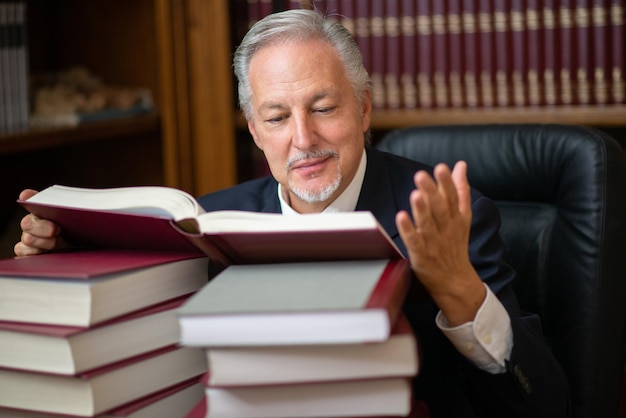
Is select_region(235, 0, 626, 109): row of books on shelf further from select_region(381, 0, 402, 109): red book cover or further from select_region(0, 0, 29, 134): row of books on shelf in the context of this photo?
select_region(0, 0, 29, 134): row of books on shelf

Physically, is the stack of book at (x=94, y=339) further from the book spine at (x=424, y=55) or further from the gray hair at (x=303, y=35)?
the book spine at (x=424, y=55)

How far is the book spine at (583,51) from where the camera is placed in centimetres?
239

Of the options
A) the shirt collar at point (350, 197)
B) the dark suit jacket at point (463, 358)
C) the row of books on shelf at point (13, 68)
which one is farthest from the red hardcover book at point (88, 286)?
the row of books on shelf at point (13, 68)

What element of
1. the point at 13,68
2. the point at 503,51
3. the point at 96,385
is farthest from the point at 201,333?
the point at 503,51

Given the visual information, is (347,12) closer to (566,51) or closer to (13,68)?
(566,51)

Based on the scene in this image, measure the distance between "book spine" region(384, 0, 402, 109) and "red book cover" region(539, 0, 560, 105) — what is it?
1.31ft

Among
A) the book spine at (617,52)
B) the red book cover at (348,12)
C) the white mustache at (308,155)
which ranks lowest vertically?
the white mustache at (308,155)

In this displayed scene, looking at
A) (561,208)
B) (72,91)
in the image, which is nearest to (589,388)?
(561,208)

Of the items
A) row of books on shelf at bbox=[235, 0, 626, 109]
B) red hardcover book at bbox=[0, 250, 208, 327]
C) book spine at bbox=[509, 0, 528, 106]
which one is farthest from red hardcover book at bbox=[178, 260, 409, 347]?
book spine at bbox=[509, 0, 528, 106]

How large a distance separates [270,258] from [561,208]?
0.77m

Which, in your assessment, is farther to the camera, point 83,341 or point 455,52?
point 455,52

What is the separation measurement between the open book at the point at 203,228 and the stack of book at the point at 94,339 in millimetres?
41

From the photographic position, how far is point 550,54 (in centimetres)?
244

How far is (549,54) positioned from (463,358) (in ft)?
4.69
